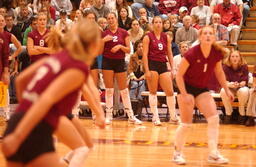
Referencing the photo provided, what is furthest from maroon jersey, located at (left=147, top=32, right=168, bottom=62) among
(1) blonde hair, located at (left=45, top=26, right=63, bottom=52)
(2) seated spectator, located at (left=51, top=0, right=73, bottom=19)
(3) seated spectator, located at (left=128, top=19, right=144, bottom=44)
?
(2) seated spectator, located at (left=51, top=0, right=73, bottom=19)

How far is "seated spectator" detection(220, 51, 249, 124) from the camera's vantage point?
10.0 m

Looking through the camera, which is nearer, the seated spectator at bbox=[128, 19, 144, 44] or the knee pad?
the knee pad

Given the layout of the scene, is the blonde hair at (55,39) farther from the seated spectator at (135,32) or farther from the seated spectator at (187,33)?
the seated spectator at (187,33)

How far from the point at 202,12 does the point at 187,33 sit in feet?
5.06

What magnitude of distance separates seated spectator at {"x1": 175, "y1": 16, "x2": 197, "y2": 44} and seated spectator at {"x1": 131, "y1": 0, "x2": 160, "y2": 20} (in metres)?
1.75

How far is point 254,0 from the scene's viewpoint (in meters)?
15.2

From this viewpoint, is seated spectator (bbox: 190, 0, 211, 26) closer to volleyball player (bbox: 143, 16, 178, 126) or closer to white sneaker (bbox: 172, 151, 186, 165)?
volleyball player (bbox: 143, 16, 178, 126)

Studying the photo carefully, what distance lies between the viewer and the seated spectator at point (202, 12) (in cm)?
1319

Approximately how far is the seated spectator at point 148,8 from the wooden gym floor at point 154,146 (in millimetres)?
4199

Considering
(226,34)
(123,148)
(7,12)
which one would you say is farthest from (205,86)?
(7,12)

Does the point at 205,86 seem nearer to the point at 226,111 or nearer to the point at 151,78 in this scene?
the point at 151,78

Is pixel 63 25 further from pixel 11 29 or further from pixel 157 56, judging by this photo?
pixel 11 29

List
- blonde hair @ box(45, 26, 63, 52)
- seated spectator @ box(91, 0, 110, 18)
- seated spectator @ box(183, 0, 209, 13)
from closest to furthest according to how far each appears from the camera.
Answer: blonde hair @ box(45, 26, 63, 52)
seated spectator @ box(91, 0, 110, 18)
seated spectator @ box(183, 0, 209, 13)

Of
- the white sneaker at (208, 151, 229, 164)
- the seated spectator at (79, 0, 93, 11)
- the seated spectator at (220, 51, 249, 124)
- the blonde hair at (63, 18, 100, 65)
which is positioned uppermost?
the seated spectator at (79, 0, 93, 11)
